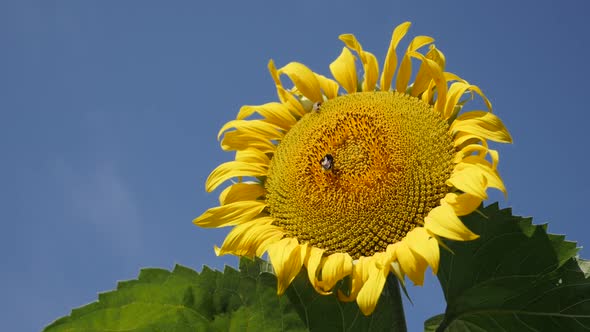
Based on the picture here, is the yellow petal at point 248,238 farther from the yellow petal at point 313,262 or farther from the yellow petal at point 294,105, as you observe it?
the yellow petal at point 294,105

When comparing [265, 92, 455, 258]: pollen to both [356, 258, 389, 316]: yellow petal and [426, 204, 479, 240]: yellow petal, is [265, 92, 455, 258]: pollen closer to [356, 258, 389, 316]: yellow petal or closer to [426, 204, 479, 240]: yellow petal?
[426, 204, 479, 240]: yellow petal

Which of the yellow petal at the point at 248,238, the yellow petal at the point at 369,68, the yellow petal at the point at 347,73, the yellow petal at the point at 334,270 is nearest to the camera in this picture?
the yellow petal at the point at 334,270

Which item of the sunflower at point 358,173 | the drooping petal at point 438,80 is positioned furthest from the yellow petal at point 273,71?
the drooping petal at point 438,80

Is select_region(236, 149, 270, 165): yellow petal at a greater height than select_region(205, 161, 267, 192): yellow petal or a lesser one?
greater

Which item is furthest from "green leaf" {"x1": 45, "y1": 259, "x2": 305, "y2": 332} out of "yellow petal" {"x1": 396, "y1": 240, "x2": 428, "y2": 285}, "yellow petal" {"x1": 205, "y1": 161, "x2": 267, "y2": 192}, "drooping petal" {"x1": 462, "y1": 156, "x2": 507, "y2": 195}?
"drooping petal" {"x1": 462, "y1": 156, "x2": 507, "y2": 195}

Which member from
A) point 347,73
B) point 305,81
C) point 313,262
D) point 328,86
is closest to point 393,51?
point 347,73

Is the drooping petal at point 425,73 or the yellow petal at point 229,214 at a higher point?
the drooping petal at point 425,73

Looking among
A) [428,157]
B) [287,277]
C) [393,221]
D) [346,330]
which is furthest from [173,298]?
[428,157]
